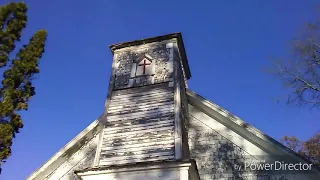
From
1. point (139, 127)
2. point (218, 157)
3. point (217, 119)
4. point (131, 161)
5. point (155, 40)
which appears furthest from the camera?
point (155, 40)

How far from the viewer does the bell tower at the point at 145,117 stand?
8.34 meters

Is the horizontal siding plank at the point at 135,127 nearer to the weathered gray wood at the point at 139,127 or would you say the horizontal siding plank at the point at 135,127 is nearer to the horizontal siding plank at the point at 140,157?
the weathered gray wood at the point at 139,127

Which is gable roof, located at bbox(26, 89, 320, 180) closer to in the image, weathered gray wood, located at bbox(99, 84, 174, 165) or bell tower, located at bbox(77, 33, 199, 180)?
bell tower, located at bbox(77, 33, 199, 180)

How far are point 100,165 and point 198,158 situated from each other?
3059 millimetres

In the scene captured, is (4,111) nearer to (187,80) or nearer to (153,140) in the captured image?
(153,140)

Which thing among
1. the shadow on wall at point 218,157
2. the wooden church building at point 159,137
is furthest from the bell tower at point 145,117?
the shadow on wall at point 218,157

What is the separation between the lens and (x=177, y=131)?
911 cm

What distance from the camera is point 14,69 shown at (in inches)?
371

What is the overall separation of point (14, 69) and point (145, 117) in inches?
164

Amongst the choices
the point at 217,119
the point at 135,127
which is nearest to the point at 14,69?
the point at 135,127

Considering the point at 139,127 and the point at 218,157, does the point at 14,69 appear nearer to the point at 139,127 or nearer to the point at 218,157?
the point at 139,127

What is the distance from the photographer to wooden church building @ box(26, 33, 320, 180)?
28.1 feet

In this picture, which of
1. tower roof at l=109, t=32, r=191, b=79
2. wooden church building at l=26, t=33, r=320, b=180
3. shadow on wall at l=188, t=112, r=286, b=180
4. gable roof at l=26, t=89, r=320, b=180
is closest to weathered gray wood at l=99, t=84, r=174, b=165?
wooden church building at l=26, t=33, r=320, b=180

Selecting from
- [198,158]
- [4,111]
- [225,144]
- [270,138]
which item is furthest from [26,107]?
[270,138]
